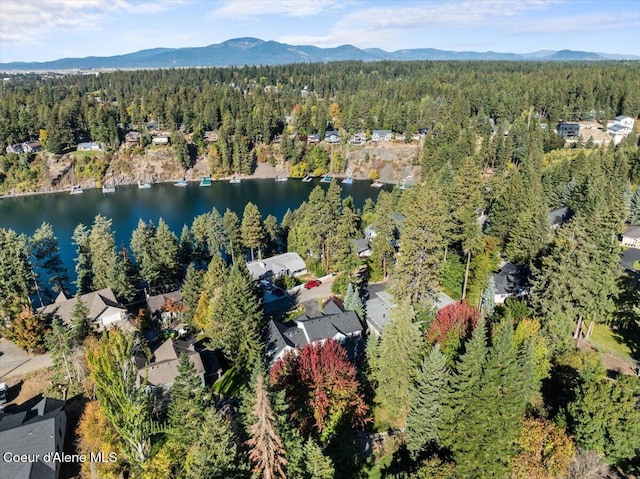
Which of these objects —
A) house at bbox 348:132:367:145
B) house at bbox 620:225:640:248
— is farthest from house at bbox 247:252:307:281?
house at bbox 348:132:367:145

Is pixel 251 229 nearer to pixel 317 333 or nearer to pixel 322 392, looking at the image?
pixel 317 333

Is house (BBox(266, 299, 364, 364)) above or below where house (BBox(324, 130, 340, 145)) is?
below

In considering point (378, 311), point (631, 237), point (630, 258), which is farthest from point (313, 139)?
point (378, 311)

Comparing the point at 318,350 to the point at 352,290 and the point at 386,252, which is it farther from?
the point at 386,252

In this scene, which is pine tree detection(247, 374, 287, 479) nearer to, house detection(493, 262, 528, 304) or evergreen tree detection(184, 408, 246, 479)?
evergreen tree detection(184, 408, 246, 479)

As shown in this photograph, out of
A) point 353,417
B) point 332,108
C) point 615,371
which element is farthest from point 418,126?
point 353,417
